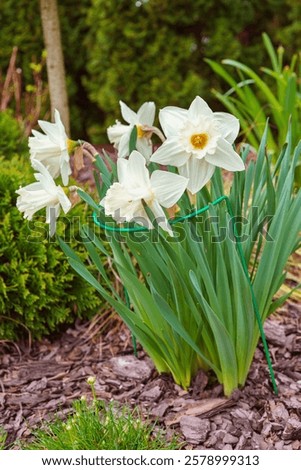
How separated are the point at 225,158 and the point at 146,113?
40 cm

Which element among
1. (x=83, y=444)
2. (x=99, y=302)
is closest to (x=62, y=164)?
(x=83, y=444)

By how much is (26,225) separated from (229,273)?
1.03m

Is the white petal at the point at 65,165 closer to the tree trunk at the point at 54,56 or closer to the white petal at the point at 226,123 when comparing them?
the white petal at the point at 226,123

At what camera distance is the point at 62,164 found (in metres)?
1.91

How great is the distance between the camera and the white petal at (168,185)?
5.57ft

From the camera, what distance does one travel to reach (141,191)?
5.53ft

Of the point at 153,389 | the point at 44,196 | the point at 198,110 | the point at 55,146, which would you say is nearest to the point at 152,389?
the point at 153,389

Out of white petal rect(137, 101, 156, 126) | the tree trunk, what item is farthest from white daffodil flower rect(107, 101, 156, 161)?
the tree trunk

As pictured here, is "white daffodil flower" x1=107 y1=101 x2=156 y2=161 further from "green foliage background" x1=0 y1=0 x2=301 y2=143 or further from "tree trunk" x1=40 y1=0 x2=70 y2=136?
"green foliage background" x1=0 y1=0 x2=301 y2=143

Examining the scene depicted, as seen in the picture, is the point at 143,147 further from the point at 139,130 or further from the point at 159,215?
the point at 159,215

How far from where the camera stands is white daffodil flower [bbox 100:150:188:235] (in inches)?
66.5

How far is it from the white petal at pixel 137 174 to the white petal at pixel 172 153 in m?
0.06

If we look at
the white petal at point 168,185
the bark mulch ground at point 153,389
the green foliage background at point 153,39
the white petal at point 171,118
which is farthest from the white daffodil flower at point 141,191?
the green foliage background at point 153,39
